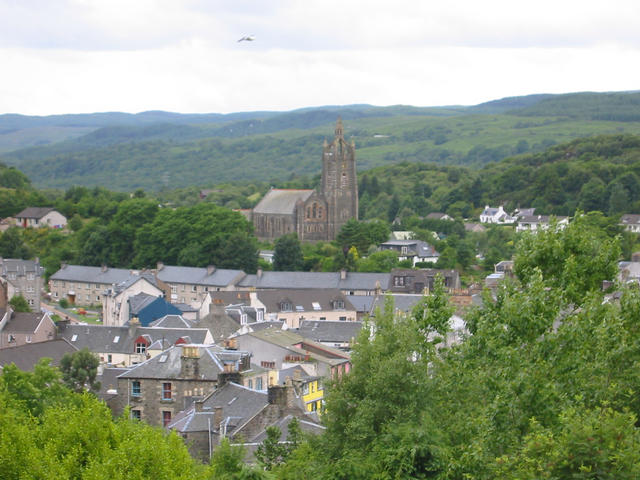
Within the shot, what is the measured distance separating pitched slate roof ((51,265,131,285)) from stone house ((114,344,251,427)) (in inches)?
2209

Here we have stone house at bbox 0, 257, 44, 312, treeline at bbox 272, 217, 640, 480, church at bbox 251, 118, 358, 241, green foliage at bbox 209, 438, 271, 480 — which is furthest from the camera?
church at bbox 251, 118, 358, 241

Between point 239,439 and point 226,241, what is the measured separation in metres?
74.4

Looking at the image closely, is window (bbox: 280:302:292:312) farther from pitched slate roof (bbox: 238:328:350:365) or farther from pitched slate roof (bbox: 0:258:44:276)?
pitched slate roof (bbox: 0:258:44:276)

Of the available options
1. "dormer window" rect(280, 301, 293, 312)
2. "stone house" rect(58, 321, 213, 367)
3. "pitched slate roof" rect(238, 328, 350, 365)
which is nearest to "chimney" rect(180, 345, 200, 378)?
"pitched slate roof" rect(238, 328, 350, 365)

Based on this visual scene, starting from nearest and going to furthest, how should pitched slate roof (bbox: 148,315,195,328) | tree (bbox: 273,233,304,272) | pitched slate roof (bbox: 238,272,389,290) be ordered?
pitched slate roof (bbox: 148,315,195,328), pitched slate roof (bbox: 238,272,389,290), tree (bbox: 273,233,304,272)

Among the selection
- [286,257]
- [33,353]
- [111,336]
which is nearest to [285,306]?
[111,336]

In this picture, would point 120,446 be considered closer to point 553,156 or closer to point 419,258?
point 419,258

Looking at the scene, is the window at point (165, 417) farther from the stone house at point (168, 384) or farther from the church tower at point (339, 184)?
the church tower at point (339, 184)

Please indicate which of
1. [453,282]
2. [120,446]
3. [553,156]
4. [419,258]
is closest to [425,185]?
[553,156]

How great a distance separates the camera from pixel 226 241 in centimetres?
10425

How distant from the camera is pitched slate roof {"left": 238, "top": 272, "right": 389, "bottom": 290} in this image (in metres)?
87.8

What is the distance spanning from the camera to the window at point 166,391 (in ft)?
126

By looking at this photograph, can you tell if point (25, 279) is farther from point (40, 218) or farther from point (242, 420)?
point (242, 420)

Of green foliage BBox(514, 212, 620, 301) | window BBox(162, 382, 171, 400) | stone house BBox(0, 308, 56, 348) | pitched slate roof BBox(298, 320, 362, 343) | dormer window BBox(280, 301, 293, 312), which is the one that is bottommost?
dormer window BBox(280, 301, 293, 312)
